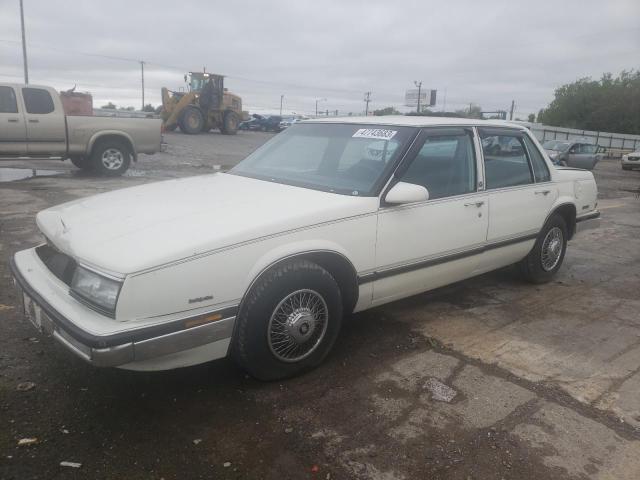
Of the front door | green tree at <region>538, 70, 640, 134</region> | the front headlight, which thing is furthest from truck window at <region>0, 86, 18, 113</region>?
green tree at <region>538, 70, 640, 134</region>

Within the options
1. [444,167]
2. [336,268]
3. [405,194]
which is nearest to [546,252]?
[444,167]

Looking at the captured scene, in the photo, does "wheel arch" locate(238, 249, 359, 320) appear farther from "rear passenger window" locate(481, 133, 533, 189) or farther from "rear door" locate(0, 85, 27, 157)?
"rear door" locate(0, 85, 27, 157)

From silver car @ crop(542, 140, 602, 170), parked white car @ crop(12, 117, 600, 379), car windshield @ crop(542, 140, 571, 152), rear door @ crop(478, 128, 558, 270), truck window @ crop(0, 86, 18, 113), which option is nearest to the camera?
parked white car @ crop(12, 117, 600, 379)

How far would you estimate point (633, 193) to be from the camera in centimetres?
1502

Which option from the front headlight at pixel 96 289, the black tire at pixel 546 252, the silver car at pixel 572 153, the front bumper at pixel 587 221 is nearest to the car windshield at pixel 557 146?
the silver car at pixel 572 153

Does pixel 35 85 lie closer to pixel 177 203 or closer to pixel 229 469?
pixel 177 203

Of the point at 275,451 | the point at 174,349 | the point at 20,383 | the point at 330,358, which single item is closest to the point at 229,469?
the point at 275,451

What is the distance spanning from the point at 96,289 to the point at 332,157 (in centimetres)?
201

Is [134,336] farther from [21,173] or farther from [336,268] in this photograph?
[21,173]

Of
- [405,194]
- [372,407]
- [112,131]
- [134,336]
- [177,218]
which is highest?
[112,131]

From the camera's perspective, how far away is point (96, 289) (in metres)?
2.51

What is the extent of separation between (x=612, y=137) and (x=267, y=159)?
54.0 metres

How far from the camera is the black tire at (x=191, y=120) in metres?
26.4

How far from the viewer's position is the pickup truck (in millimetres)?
10172
